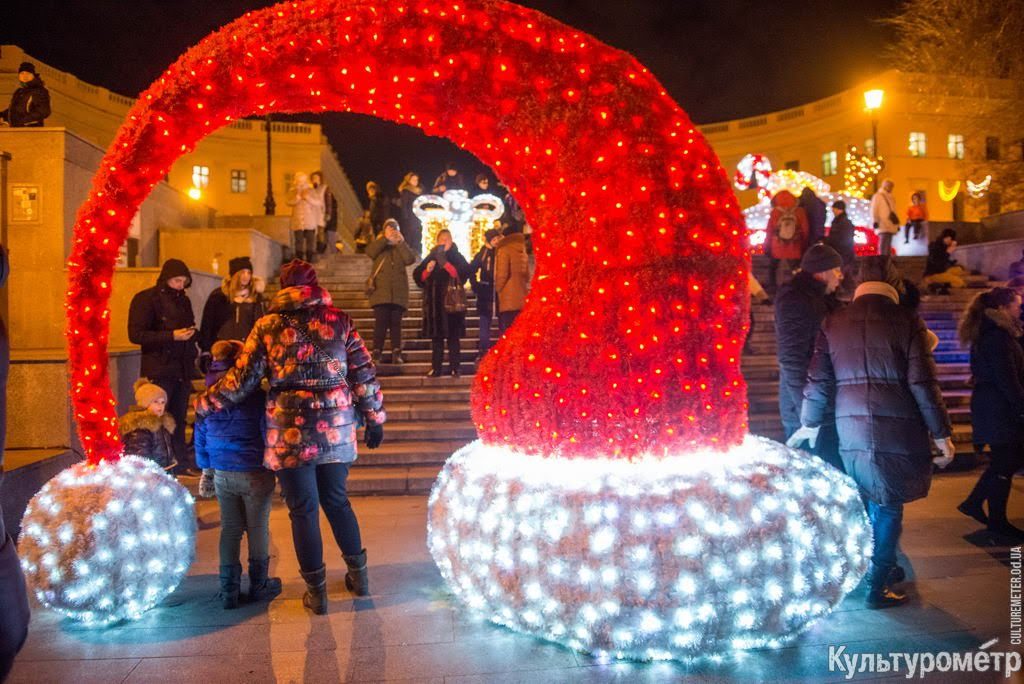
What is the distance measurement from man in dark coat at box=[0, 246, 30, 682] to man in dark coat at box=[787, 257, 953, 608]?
159 inches

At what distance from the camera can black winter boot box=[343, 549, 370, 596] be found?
14.1ft

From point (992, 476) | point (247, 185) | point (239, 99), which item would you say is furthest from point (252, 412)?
point (247, 185)

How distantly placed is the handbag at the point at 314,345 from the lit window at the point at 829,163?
3917cm

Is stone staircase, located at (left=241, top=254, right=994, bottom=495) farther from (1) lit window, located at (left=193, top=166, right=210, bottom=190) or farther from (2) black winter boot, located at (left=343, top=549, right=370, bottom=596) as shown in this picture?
(1) lit window, located at (left=193, top=166, right=210, bottom=190)

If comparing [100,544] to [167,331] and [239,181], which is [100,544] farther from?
[239,181]

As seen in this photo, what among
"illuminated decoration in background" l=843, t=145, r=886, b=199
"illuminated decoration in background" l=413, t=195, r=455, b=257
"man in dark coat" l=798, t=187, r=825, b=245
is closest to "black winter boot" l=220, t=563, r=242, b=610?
"man in dark coat" l=798, t=187, r=825, b=245

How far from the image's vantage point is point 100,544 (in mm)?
3773

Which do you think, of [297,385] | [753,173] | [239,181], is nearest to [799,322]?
[297,385]

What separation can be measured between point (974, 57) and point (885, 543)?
15647 millimetres

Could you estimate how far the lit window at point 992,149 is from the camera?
19.7 metres

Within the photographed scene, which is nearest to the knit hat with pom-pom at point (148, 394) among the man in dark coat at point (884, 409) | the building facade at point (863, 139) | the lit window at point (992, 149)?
the man in dark coat at point (884, 409)

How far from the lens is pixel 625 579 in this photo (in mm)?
3219

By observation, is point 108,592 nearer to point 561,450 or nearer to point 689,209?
point 561,450

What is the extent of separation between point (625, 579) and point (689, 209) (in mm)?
1922
